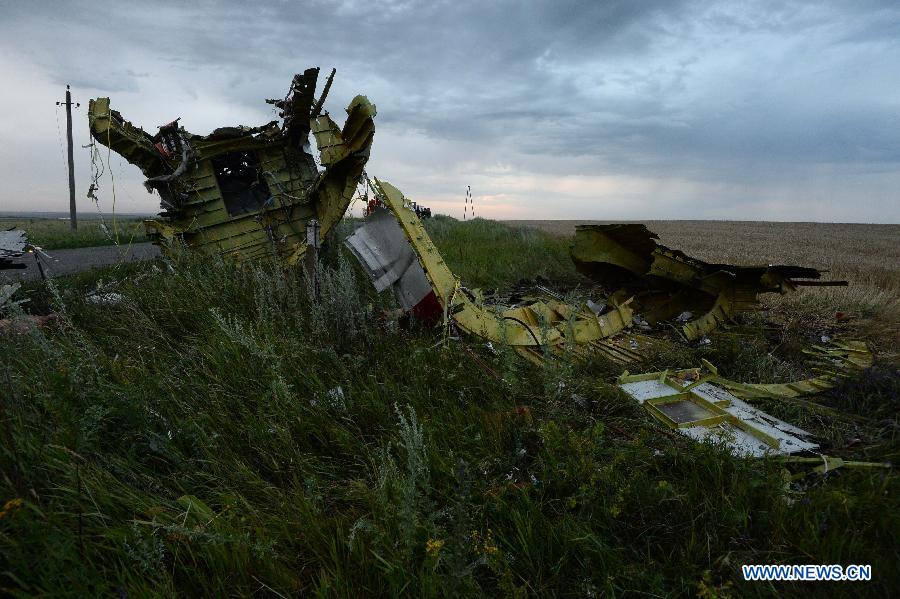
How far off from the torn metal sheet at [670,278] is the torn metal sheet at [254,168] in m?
3.63

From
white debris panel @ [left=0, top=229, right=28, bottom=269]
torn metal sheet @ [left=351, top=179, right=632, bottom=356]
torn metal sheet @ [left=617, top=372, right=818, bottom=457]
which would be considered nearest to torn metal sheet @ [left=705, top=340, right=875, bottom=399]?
torn metal sheet @ [left=617, top=372, right=818, bottom=457]

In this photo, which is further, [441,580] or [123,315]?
[123,315]

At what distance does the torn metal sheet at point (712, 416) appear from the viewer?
2145 millimetres

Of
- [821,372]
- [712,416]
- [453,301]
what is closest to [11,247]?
[453,301]

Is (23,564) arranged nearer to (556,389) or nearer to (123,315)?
(556,389)

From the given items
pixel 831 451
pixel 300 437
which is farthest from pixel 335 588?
pixel 831 451

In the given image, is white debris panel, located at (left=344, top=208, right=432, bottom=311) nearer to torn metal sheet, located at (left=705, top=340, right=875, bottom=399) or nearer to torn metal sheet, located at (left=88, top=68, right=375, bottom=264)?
torn metal sheet, located at (left=705, top=340, right=875, bottom=399)

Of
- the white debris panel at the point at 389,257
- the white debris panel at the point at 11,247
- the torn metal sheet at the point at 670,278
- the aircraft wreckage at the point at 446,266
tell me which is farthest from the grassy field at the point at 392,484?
the white debris panel at the point at 11,247

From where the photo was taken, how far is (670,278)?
173 inches

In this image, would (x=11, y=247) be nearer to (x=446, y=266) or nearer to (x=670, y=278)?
(x=446, y=266)

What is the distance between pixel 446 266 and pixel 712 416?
2.11 metres

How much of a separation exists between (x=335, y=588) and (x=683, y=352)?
11.0 ft

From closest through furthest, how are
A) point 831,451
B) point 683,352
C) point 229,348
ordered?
point 831,451, point 229,348, point 683,352

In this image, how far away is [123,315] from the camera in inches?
148
